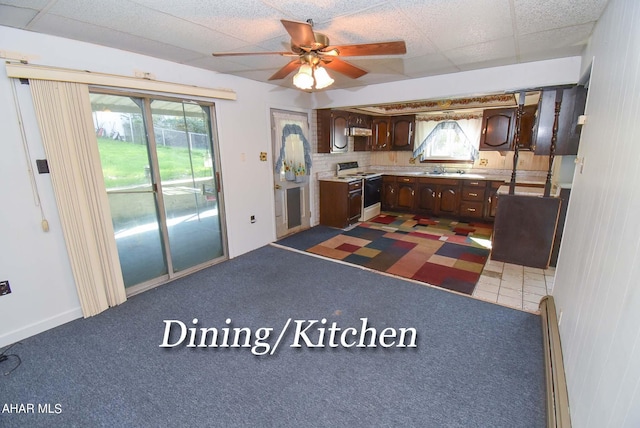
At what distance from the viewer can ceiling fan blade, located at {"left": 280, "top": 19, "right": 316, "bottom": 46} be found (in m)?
1.63

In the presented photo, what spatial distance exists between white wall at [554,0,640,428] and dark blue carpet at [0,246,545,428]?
1.53 ft

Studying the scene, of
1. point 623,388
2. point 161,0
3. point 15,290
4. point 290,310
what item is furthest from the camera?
point 290,310

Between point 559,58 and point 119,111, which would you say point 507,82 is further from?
→ point 119,111

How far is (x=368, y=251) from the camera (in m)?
4.15

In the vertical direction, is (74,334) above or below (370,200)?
below

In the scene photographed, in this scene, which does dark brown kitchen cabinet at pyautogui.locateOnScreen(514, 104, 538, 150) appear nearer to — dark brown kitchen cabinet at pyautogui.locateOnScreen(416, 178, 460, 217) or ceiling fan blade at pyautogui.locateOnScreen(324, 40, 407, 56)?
dark brown kitchen cabinet at pyautogui.locateOnScreen(416, 178, 460, 217)

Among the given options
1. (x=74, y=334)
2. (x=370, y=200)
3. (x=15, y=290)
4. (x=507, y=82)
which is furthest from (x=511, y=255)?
(x=15, y=290)

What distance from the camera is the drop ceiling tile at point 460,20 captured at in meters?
1.88

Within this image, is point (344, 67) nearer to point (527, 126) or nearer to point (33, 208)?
point (33, 208)

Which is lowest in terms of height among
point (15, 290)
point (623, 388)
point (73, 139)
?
point (15, 290)

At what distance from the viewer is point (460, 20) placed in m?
2.11

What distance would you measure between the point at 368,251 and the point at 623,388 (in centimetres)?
322

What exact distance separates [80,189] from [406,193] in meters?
5.43

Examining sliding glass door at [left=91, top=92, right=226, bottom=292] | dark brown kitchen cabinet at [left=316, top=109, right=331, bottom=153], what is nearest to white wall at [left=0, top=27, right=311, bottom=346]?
sliding glass door at [left=91, top=92, right=226, bottom=292]
